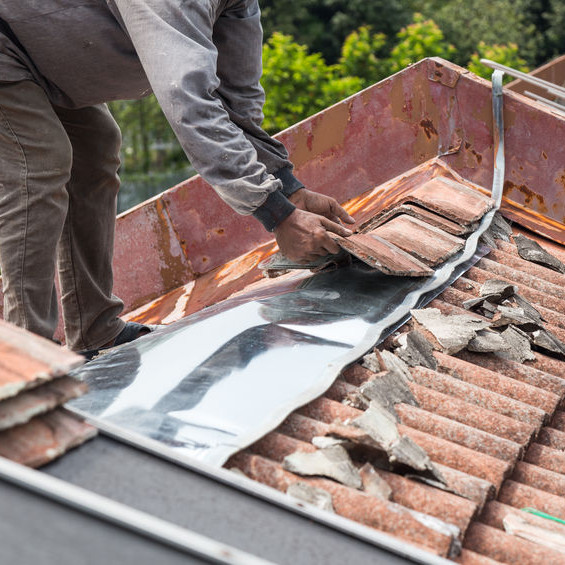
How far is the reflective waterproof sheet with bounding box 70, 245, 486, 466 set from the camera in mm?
1985

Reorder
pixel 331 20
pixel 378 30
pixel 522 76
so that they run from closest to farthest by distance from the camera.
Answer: pixel 522 76, pixel 378 30, pixel 331 20

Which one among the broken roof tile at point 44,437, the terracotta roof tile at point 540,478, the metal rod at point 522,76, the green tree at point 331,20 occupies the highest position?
the green tree at point 331,20

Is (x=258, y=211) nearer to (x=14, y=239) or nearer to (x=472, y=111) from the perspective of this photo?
(x=14, y=239)

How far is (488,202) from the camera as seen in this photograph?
12.9ft

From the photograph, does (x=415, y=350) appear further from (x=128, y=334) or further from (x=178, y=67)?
(x=128, y=334)

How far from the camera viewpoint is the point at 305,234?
2891 mm

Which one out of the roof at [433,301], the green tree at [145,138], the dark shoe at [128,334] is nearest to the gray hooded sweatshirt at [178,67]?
the roof at [433,301]

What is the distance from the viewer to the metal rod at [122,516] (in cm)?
130

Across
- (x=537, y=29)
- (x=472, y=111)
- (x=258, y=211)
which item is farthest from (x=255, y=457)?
(x=537, y=29)

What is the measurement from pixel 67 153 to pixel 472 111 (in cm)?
207

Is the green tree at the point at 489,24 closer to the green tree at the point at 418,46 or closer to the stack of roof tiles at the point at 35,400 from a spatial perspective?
the green tree at the point at 418,46

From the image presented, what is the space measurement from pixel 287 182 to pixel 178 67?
2.73 ft

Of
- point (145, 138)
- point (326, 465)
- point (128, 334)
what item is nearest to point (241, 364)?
point (326, 465)

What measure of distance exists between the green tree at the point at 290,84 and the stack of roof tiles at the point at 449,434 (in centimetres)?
1072
